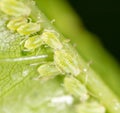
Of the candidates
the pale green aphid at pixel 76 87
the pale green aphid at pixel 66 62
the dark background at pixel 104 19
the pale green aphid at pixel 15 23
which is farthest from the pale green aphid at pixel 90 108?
the pale green aphid at pixel 15 23

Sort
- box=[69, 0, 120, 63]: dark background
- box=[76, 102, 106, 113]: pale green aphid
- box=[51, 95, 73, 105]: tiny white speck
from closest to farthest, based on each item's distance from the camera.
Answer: box=[76, 102, 106, 113]: pale green aphid → box=[51, 95, 73, 105]: tiny white speck → box=[69, 0, 120, 63]: dark background

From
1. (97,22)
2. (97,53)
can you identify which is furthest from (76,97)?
(97,22)

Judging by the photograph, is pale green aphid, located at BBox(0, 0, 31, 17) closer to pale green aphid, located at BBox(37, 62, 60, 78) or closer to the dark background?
pale green aphid, located at BBox(37, 62, 60, 78)

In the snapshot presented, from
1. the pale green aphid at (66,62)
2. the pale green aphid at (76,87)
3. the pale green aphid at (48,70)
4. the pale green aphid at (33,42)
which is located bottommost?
the pale green aphid at (76,87)

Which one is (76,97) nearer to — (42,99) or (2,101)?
(42,99)

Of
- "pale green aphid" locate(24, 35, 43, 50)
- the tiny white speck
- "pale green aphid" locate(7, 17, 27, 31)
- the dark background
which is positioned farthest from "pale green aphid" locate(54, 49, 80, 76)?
the dark background

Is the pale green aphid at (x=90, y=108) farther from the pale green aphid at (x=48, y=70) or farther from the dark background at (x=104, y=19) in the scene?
the dark background at (x=104, y=19)

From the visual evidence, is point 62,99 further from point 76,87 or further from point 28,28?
point 28,28

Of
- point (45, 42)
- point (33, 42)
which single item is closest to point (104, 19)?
point (45, 42)
